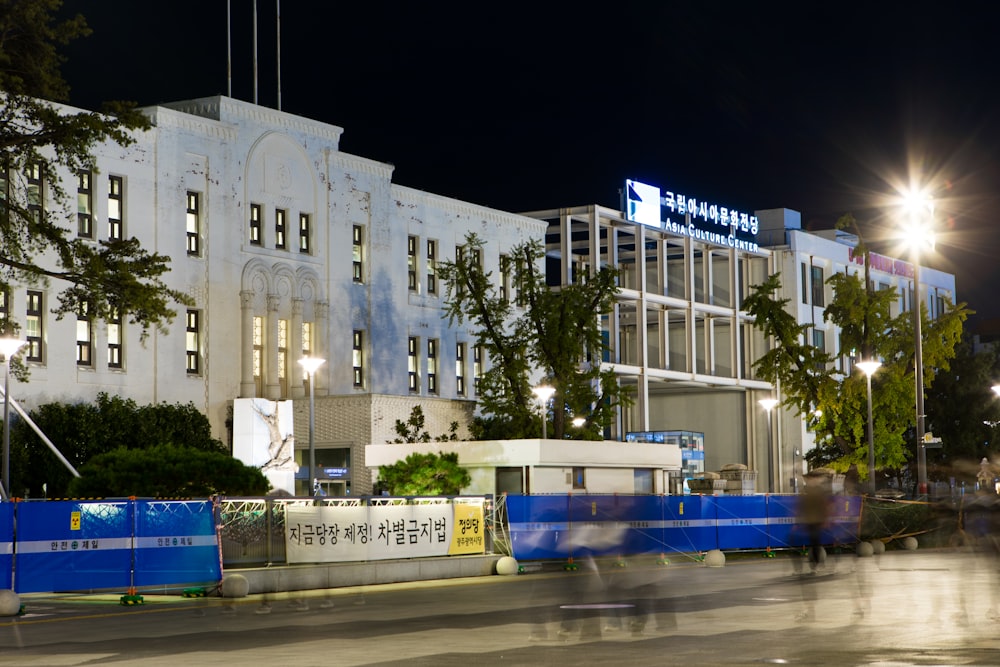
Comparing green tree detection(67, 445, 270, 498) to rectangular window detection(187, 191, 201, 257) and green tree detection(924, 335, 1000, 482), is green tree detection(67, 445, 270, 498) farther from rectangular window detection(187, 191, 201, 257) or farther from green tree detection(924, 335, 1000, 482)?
green tree detection(924, 335, 1000, 482)

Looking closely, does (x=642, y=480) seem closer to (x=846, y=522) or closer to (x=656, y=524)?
(x=846, y=522)

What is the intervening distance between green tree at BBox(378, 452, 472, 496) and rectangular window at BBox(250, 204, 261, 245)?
18.8 metres

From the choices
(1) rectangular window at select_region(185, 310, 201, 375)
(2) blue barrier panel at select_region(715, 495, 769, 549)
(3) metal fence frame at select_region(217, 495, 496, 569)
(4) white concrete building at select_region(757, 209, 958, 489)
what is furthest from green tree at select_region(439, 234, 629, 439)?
(4) white concrete building at select_region(757, 209, 958, 489)

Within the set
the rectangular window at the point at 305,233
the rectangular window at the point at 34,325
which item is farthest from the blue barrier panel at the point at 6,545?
the rectangular window at the point at 305,233

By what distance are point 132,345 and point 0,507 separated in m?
29.7

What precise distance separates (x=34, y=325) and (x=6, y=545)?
27746 mm

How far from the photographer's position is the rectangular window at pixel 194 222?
185 ft

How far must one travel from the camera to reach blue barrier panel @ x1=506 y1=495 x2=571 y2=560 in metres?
34.1

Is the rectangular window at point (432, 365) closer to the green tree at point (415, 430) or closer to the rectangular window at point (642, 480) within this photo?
the green tree at point (415, 430)

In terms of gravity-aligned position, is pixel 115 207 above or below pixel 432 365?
above

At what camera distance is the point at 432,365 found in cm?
6781

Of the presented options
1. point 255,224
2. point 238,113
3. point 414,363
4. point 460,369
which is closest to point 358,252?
point 414,363

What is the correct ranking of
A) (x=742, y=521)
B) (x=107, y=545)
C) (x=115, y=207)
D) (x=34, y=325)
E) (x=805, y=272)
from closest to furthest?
1. (x=107, y=545)
2. (x=742, y=521)
3. (x=34, y=325)
4. (x=115, y=207)
5. (x=805, y=272)

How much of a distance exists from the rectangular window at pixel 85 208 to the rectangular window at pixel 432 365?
1941 cm
